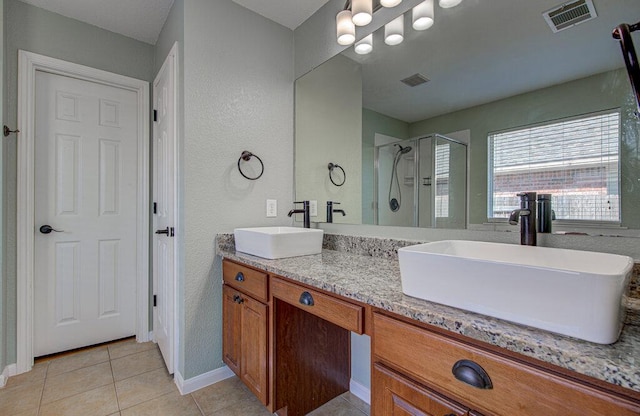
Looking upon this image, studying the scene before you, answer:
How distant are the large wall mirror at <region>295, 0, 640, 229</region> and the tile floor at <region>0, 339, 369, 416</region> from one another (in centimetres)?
117

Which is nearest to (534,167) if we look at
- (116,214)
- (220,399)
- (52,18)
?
(220,399)

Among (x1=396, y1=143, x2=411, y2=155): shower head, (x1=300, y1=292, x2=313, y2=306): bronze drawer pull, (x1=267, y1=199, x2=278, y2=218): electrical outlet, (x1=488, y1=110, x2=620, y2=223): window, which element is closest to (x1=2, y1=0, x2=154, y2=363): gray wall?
(x1=267, y1=199, x2=278, y2=218): electrical outlet

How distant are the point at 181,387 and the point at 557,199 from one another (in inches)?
81.2

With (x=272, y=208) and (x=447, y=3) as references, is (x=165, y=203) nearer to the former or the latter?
(x=272, y=208)

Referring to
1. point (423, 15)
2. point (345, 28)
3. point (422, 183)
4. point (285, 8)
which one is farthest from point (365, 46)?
point (422, 183)

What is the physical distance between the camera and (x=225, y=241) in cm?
183

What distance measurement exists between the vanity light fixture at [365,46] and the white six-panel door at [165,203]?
1102 mm

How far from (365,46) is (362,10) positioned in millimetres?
184

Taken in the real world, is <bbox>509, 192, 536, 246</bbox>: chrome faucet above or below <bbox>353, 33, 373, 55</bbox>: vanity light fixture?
below

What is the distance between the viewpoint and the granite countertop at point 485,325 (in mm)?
514

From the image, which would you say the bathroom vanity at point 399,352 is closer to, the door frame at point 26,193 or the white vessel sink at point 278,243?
the white vessel sink at point 278,243

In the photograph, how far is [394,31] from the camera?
1571 mm

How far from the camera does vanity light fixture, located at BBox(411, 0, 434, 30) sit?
1.40 metres

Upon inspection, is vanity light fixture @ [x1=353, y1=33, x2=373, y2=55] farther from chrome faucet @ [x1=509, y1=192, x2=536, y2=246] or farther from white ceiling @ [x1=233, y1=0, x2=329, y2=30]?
chrome faucet @ [x1=509, y1=192, x2=536, y2=246]
